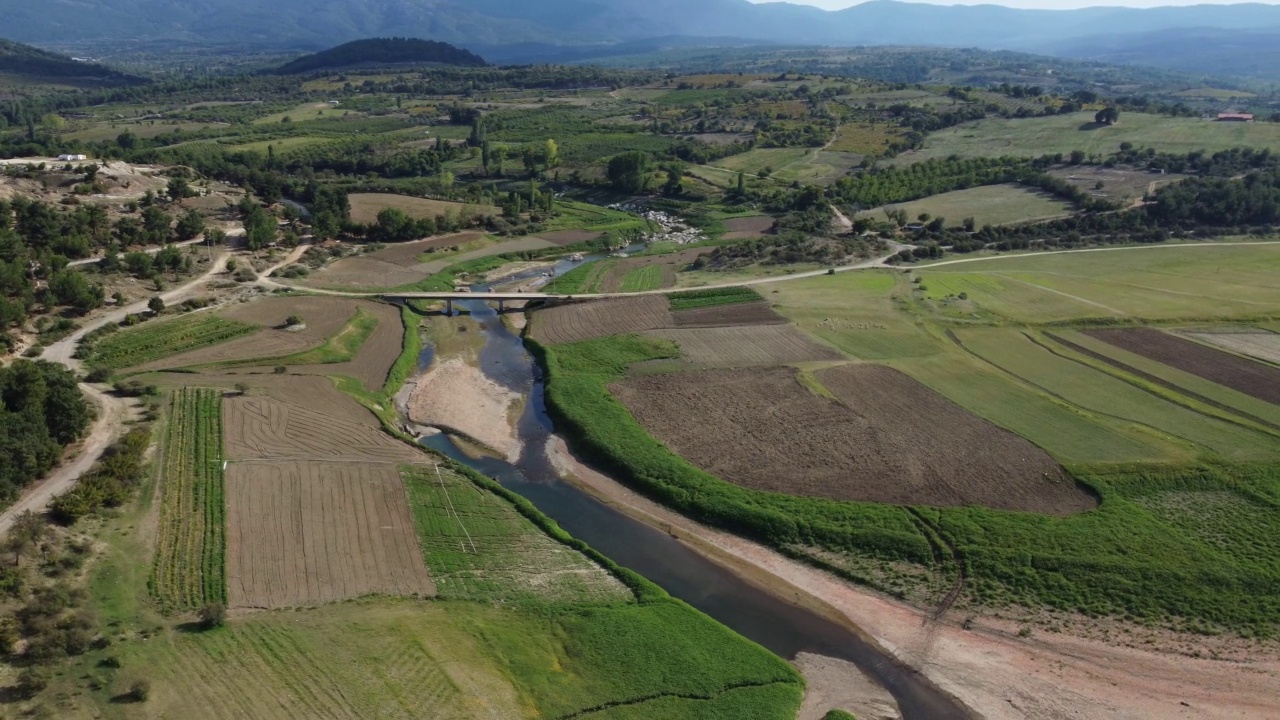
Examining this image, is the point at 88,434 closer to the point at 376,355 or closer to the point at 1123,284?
the point at 376,355

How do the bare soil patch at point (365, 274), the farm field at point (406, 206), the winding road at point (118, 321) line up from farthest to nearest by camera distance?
the farm field at point (406, 206) < the bare soil patch at point (365, 274) < the winding road at point (118, 321)

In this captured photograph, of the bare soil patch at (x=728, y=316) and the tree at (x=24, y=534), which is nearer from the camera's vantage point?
the tree at (x=24, y=534)

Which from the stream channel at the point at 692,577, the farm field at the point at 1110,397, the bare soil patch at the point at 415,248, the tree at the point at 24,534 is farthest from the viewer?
the bare soil patch at the point at 415,248

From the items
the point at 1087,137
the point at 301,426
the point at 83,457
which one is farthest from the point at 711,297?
the point at 1087,137

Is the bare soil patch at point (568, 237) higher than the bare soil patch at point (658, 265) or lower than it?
higher

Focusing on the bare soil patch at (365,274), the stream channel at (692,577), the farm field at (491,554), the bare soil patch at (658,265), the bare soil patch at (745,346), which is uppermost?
the bare soil patch at (365,274)

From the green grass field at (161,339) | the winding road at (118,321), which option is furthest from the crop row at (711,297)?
the green grass field at (161,339)

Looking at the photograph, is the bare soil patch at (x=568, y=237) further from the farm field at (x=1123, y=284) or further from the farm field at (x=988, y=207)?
the farm field at (x=1123, y=284)
